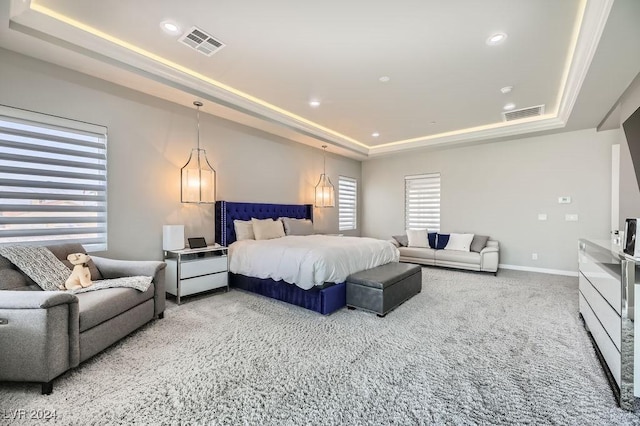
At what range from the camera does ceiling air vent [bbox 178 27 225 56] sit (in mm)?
2791

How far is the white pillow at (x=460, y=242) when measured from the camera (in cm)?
591

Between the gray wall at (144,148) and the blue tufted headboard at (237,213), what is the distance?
0.51 ft

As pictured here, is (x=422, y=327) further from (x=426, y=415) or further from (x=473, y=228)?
(x=473, y=228)

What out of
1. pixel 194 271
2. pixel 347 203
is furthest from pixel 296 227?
pixel 347 203

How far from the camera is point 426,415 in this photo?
171 centimetres

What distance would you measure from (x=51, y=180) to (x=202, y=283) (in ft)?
6.70

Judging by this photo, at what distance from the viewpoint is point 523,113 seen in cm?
484

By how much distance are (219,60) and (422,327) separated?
375 centimetres

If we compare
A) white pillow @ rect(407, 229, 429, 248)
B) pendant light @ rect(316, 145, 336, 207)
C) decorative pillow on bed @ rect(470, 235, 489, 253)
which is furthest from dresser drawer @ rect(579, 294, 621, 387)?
pendant light @ rect(316, 145, 336, 207)

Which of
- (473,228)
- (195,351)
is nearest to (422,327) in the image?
(195,351)

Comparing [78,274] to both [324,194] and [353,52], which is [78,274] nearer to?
[353,52]

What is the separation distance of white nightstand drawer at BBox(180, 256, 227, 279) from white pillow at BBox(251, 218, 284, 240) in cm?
70

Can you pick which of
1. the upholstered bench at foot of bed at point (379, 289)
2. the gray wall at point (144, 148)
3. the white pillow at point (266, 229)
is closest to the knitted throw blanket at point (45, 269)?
the gray wall at point (144, 148)

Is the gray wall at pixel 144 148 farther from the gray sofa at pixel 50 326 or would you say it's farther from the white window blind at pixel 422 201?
the white window blind at pixel 422 201
